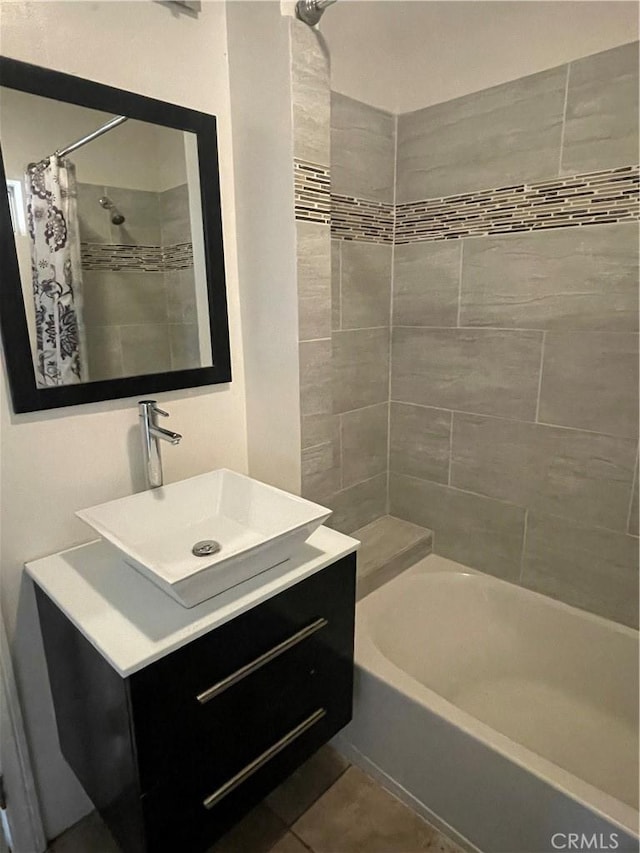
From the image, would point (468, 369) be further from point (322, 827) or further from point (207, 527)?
point (322, 827)

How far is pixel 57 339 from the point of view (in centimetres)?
121

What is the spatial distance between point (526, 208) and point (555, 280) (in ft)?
0.85

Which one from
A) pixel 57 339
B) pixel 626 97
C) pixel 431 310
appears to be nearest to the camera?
pixel 57 339

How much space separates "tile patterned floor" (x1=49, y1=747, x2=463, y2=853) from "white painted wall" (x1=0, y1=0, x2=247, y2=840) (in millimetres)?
135

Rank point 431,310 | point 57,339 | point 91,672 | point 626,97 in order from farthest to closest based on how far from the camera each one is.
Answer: point 431,310 < point 626,97 < point 57,339 < point 91,672

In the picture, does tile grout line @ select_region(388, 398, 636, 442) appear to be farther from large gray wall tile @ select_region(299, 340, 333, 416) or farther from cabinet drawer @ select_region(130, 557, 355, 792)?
cabinet drawer @ select_region(130, 557, 355, 792)

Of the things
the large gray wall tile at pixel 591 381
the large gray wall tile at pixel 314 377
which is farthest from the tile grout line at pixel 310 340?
the large gray wall tile at pixel 591 381

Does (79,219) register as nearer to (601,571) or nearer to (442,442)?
(442,442)

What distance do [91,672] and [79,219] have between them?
106 centimetres

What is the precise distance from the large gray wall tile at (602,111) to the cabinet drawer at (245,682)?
4.57ft

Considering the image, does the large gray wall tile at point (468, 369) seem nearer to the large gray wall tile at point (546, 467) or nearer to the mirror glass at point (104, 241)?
the large gray wall tile at point (546, 467)

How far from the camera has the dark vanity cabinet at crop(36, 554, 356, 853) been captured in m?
0.97

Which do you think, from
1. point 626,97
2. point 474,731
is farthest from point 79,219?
point 474,731

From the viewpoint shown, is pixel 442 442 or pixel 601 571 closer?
pixel 601 571
